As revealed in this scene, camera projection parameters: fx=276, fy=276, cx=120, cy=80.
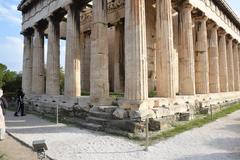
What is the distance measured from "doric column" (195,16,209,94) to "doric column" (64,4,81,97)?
334 inches

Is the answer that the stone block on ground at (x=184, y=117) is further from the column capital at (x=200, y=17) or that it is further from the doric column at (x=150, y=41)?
the column capital at (x=200, y=17)

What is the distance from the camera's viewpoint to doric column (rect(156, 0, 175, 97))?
1369 centimetres

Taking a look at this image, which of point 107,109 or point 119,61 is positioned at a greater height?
point 119,61

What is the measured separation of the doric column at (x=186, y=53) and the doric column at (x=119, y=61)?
6.42 m

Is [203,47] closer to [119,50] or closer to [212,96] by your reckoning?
[212,96]

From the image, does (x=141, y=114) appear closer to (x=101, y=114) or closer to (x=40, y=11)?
(x=101, y=114)

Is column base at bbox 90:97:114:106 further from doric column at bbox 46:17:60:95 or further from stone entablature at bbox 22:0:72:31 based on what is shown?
stone entablature at bbox 22:0:72:31

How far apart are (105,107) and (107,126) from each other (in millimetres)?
1373

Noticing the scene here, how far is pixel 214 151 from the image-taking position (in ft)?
27.7

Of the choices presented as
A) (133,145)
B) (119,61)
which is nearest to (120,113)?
(133,145)

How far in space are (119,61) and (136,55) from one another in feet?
35.4

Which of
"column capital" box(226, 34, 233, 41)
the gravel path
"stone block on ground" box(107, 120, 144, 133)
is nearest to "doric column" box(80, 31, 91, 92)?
"column capital" box(226, 34, 233, 41)

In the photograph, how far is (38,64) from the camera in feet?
75.4

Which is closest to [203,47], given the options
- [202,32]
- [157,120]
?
[202,32]
